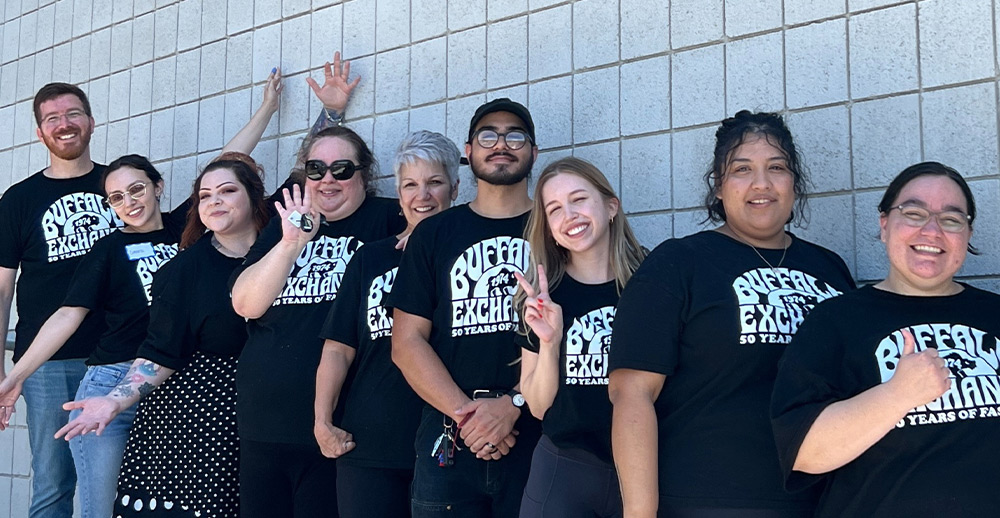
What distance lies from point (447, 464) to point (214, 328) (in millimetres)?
1269

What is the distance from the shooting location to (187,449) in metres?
3.82

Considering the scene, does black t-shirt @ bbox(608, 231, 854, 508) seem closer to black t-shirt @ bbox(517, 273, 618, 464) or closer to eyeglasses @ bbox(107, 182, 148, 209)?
black t-shirt @ bbox(517, 273, 618, 464)

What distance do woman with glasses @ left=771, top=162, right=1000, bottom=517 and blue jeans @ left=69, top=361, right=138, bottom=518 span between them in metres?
2.74

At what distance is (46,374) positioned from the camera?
184 inches

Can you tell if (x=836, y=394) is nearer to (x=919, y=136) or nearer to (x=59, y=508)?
(x=919, y=136)

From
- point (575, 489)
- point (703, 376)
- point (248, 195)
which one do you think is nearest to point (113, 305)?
point (248, 195)

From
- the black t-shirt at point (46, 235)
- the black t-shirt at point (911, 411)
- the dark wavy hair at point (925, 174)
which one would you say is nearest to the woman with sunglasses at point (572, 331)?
the black t-shirt at point (911, 411)

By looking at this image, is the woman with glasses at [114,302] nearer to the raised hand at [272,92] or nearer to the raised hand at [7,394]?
the raised hand at [7,394]

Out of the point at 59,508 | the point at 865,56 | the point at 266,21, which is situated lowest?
the point at 59,508

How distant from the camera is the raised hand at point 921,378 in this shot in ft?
7.20

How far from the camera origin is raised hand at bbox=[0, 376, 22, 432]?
4.47 meters

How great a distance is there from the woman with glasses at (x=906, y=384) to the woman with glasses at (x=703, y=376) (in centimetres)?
12

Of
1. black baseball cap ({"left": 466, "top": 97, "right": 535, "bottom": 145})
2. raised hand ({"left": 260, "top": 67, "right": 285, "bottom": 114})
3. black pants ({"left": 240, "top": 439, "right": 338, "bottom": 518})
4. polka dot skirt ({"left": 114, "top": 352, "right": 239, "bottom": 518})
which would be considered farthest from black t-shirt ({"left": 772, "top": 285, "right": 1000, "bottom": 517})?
raised hand ({"left": 260, "top": 67, "right": 285, "bottom": 114})

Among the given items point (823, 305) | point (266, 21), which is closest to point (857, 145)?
point (823, 305)
